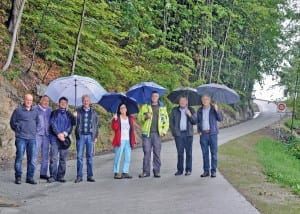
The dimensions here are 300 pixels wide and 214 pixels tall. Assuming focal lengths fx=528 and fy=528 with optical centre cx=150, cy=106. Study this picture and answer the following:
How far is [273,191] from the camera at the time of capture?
35.3ft

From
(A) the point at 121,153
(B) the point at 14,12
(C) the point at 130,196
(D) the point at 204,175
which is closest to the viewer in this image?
(C) the point at 130,196

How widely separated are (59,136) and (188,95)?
135 inches

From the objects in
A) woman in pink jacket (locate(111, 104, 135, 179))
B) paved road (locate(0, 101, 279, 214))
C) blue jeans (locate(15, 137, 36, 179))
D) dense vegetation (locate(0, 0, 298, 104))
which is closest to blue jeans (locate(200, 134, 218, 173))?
paved road (locate(0, 101, 279, 214))

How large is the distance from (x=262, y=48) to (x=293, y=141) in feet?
65.2

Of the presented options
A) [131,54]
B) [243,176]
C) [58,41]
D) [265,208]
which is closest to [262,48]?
[131,54]

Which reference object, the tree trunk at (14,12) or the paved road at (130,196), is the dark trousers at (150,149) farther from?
the tree trunk at (14,12)

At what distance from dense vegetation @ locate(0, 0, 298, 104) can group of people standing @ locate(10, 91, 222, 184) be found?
6580mm

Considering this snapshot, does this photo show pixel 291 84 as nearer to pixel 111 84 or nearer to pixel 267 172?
pixel 111 84

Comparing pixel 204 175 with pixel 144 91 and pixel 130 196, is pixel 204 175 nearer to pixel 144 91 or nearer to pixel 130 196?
pixel 144 91

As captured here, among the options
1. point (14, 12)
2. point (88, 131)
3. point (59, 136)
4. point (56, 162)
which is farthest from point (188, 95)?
point (14, 12)

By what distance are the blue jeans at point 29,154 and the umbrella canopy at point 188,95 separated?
3725mm

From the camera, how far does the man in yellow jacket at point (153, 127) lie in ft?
40.8

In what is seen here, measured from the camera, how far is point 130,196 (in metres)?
9.90

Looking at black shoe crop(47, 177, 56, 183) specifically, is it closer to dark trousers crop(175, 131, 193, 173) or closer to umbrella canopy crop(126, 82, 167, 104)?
umbrella canopy crop(126, 82, 167, 104)
